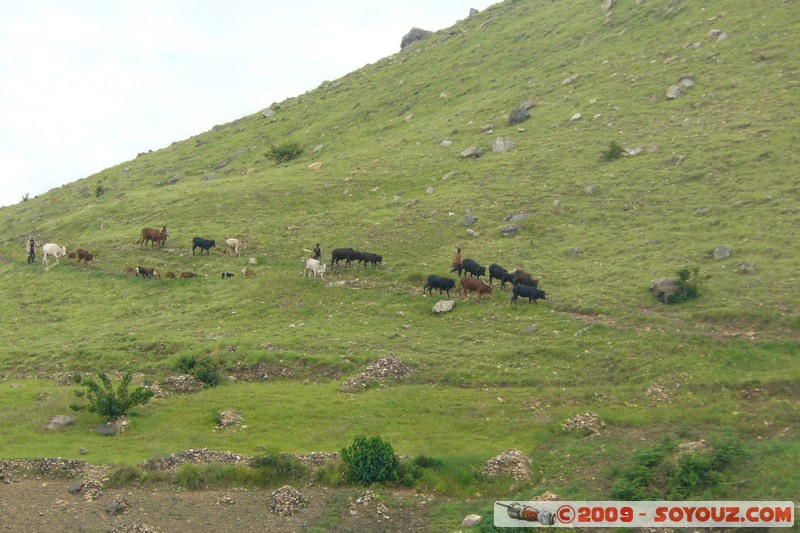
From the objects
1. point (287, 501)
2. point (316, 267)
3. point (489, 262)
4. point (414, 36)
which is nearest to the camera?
point (287, 501)

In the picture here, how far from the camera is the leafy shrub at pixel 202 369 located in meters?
28.0

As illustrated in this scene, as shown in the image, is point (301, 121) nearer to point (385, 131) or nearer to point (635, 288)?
point (385, 131)

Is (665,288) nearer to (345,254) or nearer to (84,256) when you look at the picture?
(345,254)

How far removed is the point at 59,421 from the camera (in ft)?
81.1

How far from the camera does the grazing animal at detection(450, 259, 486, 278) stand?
36359 millimetres

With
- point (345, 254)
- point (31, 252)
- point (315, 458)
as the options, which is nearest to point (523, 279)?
point (345, 254)

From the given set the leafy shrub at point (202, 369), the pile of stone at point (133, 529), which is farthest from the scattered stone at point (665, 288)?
the pile of stone at point (133, 529)

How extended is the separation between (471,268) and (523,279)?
298 cm

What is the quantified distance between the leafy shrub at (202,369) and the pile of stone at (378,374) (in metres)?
4.99

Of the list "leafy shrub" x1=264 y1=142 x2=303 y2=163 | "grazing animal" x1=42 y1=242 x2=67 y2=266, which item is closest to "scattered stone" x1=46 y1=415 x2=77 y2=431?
"grazing animal" x1=42 y1=242 x2=67 y2=266

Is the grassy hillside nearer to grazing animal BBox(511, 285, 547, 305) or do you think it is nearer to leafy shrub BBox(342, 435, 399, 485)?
grazing animal BBox(511, 285, 547, 305)

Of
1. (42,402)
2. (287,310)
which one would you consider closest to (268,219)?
(287,310)

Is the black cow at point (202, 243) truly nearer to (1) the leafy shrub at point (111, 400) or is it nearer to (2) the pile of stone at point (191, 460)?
(1) the leafy shrub at point (111, 400)

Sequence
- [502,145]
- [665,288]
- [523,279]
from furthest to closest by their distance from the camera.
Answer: [502,145] < [523,279] < [665,288]
